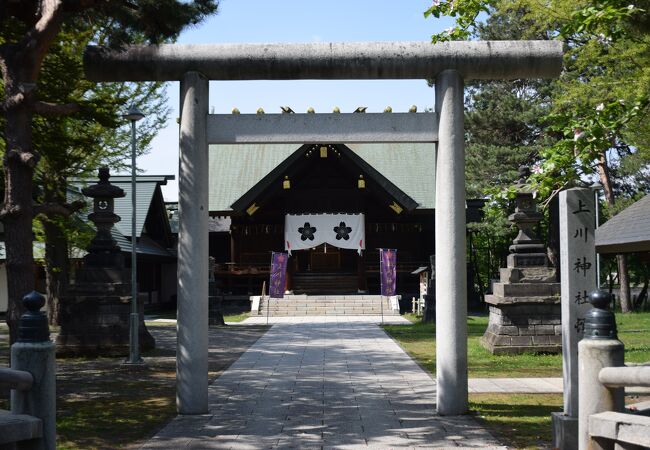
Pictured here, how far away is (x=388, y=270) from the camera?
25.0 metres

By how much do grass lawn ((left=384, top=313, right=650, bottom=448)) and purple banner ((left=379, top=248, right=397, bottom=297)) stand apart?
2156 mm

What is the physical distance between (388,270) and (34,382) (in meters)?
20.4

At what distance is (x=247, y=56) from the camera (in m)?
8.28

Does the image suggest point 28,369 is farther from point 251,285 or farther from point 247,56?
point 251,285

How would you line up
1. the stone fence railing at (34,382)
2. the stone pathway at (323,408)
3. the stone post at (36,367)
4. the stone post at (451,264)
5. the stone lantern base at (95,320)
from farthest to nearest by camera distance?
1. the stone lantern base at (95,320)
2. the stone post at (451,264)
3. the stone pathway at (323,408)
4. the stone post at (36,367)
5. the stone fence railing at (34,382)

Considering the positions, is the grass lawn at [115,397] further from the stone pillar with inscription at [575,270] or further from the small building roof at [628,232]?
the small building roof at [628,232]

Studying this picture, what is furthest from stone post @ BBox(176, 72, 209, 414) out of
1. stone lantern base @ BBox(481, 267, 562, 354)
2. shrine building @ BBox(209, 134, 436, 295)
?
shrine building @ BBox(209, 134, 436, 295)

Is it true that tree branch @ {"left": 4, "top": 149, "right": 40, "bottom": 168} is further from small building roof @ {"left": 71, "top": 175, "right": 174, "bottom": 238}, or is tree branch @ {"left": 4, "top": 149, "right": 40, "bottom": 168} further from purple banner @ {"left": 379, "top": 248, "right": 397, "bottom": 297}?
small building roof @ {"left": 71, "top": 175, "right": 174, "bottom": 238}

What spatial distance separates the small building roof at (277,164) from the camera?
3309 cm

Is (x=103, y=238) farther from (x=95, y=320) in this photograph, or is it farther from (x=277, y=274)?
(x=277, y=274)

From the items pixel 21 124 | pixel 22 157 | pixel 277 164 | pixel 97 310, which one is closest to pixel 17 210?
pixel 22 157

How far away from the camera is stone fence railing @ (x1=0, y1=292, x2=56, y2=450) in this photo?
16.4 feet

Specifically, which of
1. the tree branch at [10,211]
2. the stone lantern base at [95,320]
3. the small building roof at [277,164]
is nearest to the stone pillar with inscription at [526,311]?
the stone lantern base at [95,320]

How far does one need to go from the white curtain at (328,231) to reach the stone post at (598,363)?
24.7 metres
